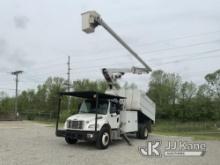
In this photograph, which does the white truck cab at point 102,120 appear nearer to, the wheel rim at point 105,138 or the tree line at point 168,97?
the wheel rim at point 105,138

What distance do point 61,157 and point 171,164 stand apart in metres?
3.65

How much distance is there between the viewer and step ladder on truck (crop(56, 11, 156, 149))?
1403 cm

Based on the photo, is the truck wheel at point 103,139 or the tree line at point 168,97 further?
the tree line at point 168,97

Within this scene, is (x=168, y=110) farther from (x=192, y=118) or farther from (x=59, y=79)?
(x=59, y=79)

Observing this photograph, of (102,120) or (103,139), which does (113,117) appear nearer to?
(102,120)

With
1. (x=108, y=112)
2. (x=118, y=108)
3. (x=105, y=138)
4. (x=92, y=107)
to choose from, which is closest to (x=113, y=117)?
(x=108, y=112)

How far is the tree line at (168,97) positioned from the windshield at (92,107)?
184 ft

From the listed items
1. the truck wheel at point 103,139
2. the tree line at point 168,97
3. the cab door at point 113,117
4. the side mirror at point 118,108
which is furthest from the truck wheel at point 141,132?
the tree line at point 168,97

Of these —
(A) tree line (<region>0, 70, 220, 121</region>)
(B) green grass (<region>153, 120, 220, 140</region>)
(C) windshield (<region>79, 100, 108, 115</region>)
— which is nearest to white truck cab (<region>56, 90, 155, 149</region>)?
(C) windshield (<region>79, 100, 108, 115</region>)

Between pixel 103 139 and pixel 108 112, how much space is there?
60.1 inches

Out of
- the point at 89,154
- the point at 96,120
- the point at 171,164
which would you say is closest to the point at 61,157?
the point at 89,154

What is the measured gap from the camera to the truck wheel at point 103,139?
14.0m

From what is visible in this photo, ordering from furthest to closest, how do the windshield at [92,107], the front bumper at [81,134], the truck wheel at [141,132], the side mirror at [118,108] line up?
the truck wheel at [141,132], the side mirror at [118,108], the windshield at [92,107], the front bumper at [81,134]

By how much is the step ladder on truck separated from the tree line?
5352cm
